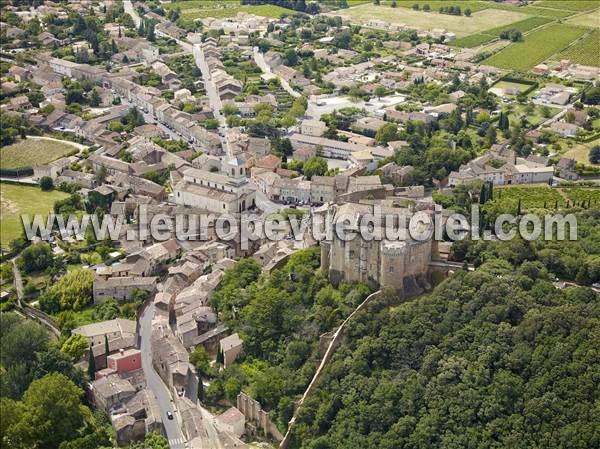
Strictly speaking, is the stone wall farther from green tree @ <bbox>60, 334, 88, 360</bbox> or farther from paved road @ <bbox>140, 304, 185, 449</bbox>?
green tree @ <bbox>60, 334, 88, 360</bbox>

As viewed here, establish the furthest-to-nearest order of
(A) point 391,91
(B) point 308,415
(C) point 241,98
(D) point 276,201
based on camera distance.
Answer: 1. (A) point 391,91
2. (C) point 241,98
3. (D) point 276,201
4. (B) point 308,415

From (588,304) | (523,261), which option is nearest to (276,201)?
(523,261)

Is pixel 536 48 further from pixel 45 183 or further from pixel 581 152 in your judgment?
pixel 45 183

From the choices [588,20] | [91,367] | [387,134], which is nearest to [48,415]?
[91,367]

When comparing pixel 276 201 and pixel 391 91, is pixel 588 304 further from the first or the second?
pixel 391 91

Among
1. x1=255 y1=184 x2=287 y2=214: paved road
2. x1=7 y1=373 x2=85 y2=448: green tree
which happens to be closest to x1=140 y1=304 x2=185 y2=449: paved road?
x1=7 y1=373 x2=85 y2=448: green tree

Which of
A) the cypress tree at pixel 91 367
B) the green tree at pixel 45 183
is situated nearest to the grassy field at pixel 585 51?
the green tree at pixel 45 183
